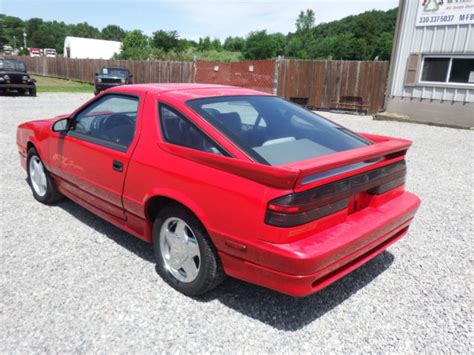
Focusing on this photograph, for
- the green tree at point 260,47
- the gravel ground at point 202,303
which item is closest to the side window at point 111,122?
the gravel ground at point 202,303

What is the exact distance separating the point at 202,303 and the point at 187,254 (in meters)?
0.37

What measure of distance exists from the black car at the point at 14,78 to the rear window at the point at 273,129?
18338 mm

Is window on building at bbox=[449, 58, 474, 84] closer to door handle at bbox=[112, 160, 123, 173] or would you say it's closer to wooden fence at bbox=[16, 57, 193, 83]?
door handle at bbox=[112, 160, 123, 173]

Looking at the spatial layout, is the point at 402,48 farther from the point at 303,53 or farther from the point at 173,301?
the point at 303,53

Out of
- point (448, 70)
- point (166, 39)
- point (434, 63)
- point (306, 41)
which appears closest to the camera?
point (448, 70)

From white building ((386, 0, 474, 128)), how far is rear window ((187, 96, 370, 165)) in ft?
36.1

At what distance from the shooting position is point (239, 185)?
2.28 m

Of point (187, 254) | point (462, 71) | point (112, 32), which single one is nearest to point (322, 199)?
point (187, 254)

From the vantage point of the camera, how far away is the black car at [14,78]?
17.6m

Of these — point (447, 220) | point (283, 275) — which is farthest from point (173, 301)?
point (447, 220)

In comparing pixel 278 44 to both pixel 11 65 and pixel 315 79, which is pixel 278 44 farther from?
pixel 11 65

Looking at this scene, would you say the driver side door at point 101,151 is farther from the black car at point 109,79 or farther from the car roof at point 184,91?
the black car at point 109,79

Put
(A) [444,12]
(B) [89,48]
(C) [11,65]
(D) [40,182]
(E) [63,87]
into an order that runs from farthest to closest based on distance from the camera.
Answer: (B) [89,48] < (E) [63,87] < (C) [11,65] < (A) [444,12] < (D) [40,182]

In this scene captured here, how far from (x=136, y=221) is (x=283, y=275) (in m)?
1.45
